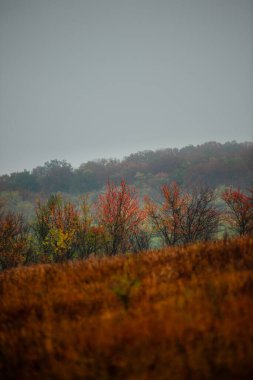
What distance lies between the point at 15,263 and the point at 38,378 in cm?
3064

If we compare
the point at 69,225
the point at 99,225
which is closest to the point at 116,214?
the point at 99,225

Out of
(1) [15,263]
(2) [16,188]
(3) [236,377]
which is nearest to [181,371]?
(3) [236,377]

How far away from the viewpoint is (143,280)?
165 inches

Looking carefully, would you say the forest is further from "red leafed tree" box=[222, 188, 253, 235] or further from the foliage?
"red leafed tree" box=[222, 188, 253, 235]

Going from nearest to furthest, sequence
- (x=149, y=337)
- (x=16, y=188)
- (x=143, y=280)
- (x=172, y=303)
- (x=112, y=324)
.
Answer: (x=149, y=337), (x=112, y=324), (x=172, y=303), (x=143, y=280), (x=16, y=188)

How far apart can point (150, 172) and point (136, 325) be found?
128 m

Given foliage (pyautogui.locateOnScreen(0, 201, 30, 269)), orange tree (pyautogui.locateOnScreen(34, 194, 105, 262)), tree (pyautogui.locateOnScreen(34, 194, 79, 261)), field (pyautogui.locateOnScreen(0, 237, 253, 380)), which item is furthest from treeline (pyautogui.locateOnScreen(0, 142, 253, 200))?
field (pyautogui.locateOnScreen(0, 237, 253, 380))

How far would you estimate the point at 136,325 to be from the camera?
290cm

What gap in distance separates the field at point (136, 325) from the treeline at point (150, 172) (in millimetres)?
106099

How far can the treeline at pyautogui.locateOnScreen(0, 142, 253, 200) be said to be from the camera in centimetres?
11444

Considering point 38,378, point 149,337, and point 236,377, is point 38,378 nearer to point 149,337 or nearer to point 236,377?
point 149,337

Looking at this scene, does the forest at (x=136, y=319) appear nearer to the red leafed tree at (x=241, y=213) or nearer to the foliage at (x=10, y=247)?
the foliage at (x=10, y=247)

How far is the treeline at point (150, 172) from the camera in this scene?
114 metres

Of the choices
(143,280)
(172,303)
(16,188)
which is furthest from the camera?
(16,188)
